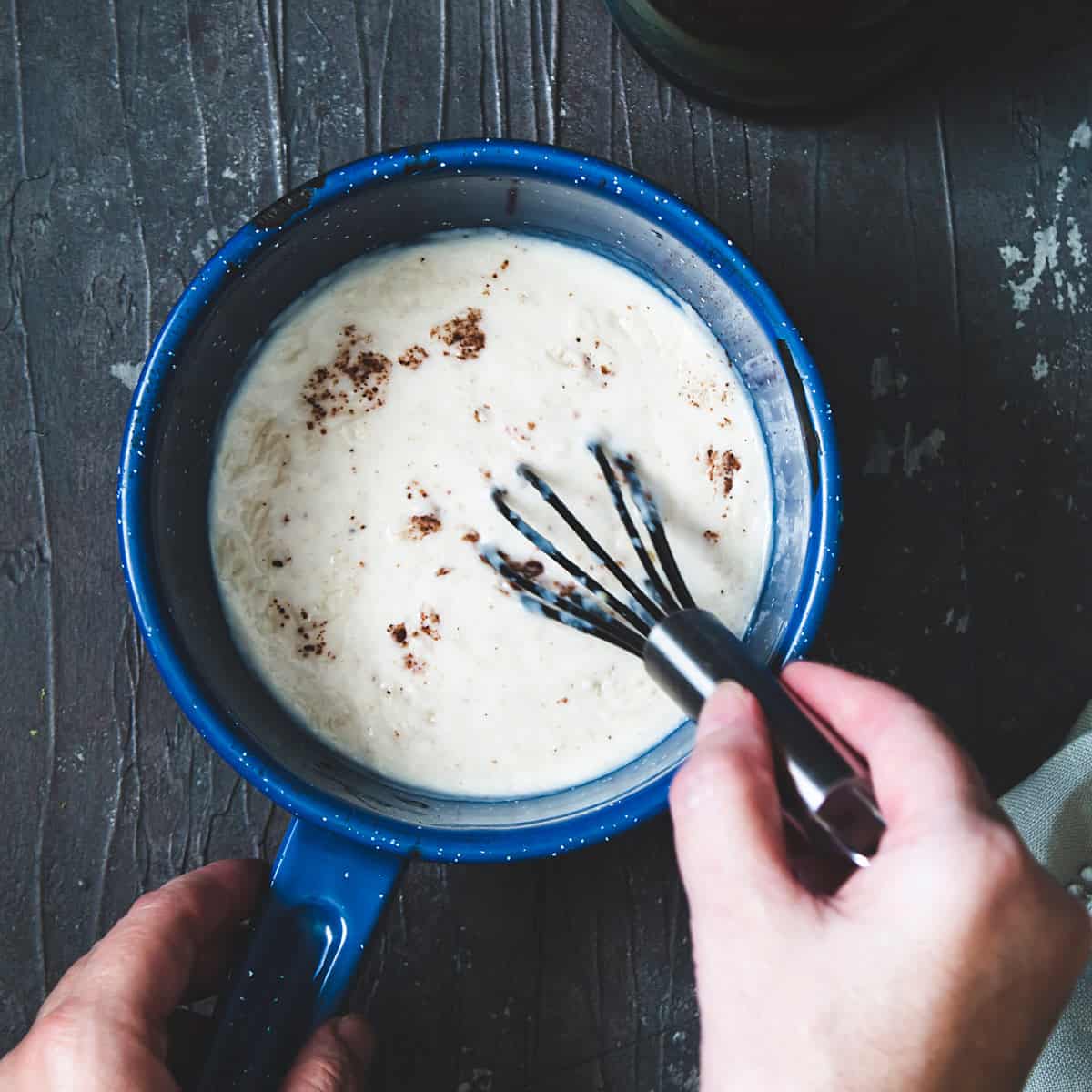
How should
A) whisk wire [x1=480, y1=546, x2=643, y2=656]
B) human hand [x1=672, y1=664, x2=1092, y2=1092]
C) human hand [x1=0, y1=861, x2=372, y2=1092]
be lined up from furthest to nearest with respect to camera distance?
whisk wire [x1=480, y1=546, x2=643, y2=656]
human hand [x1=0, y1=861, x2=372, y2=1092]
human hand [x1=672, y1=664, x2=1092, y2=1092]

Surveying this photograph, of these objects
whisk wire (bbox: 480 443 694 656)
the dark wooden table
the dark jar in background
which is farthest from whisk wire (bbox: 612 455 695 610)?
the dark jar in background

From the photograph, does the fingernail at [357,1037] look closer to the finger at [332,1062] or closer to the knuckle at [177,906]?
the finger at [332,1062]

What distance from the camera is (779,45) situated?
0.72 metres

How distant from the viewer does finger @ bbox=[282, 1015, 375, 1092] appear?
2.12ft

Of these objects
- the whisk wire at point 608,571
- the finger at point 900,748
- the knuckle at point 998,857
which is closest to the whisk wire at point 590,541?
the whisk wire at point 608,571

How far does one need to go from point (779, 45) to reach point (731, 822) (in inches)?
19.6

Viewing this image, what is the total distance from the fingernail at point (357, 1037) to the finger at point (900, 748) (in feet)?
1.16

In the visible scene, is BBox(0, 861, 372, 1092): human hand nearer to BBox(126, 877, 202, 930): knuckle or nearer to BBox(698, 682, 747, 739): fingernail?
BBox(126, 877, 202, 930): knuckle

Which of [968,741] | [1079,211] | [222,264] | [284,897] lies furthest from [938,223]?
[284,897]

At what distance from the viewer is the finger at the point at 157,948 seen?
628mm

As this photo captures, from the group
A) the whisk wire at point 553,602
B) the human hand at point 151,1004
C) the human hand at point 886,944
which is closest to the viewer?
the human hand at point 886,944

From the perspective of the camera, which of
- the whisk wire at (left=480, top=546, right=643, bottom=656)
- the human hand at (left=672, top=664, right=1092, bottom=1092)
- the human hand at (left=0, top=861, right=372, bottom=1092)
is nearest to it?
the human hand at (left=672, top=664, right=1092, bottom=1092)

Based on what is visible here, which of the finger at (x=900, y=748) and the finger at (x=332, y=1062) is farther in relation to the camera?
the finger at (x=332, y=1062)

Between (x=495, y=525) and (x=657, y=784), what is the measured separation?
189 millimetres
